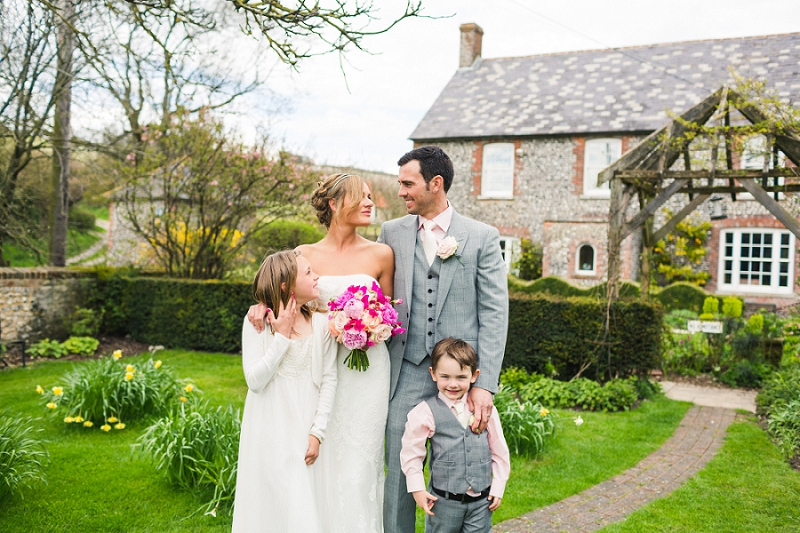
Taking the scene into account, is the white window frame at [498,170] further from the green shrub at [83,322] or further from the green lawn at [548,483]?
the green lawn at [548,483]

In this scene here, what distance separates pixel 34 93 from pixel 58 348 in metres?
4.25

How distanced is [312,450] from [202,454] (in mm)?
1892

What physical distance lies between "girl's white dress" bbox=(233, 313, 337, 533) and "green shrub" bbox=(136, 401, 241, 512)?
1308 millimetres

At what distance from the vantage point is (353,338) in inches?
113

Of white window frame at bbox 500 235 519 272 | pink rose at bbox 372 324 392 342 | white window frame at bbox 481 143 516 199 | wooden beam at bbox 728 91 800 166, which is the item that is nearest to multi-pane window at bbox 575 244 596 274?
white window frame at bbox 500 235 519 272

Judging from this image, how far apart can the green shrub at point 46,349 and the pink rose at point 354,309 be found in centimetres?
873

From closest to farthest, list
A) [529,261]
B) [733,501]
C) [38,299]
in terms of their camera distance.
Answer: [733,501]
[38,299]
[529,261]

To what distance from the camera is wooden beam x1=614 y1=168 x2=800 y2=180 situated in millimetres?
7480

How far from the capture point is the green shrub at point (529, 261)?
61.8 ft

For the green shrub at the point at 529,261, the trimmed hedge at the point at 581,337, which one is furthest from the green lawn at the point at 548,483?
the green shrub at the point at 529,261

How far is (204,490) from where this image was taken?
442 centimetres

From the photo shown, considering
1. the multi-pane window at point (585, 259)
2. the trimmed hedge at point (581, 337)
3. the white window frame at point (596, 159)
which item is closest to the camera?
the trimmed hedge at point (581, 337)

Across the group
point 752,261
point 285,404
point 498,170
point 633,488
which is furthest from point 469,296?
point 498,170

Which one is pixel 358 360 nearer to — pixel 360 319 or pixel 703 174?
pixel 360 319
